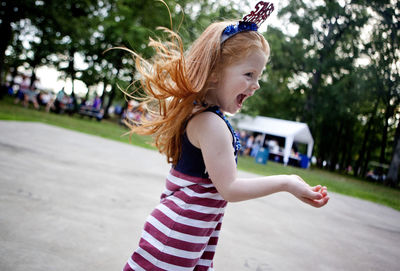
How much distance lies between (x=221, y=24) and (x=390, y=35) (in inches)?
38.0

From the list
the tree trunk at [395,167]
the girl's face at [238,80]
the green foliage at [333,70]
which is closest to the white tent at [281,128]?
the green foliage at [333,70]

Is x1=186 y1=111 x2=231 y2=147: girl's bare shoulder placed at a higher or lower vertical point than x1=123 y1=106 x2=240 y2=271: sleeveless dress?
higher

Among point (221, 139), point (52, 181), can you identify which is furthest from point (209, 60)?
point (52, 181)

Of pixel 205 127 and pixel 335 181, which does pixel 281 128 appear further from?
pixel 205 127

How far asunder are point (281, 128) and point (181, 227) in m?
1.23

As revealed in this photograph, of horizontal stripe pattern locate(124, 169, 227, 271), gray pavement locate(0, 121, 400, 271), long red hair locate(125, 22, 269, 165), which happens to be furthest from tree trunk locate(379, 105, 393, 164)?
horizontal stripe pattern locate(124, 169, 227, 271)

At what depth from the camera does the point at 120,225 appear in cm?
240

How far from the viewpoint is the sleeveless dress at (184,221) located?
43.8 inches

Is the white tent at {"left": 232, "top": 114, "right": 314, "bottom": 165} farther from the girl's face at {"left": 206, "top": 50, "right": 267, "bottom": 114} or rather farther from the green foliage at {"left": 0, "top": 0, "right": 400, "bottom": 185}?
the girl's face at {"left": 206, "top": 50, "right": 267, "bottom": 114}

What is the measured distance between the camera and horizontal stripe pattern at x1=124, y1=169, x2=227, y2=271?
1.11 m

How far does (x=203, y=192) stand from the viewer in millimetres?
1151

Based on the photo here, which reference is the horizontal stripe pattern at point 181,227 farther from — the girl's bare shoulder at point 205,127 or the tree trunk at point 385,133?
the tree trunk at point 385,133

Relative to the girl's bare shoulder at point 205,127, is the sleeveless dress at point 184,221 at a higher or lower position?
lower

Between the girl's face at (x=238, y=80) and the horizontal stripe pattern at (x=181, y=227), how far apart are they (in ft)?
1.14
